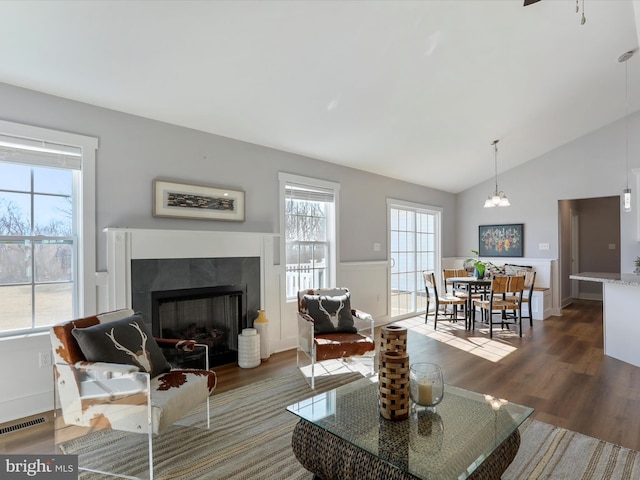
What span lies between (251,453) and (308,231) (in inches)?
111

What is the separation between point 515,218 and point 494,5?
5.14 meters

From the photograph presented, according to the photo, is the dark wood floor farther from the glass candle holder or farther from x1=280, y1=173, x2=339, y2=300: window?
the glass candle holder

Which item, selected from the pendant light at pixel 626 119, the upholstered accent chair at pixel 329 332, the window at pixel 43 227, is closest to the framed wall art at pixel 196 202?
the window at pixel 43 227

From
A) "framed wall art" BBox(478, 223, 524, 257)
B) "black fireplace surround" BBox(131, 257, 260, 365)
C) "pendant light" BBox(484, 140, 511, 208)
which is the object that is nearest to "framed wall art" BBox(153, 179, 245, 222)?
"black fireplace surround" BBox(131, 257, 260, 365)

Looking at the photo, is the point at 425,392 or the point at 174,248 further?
the point at 174,248

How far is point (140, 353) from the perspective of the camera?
221 centimetres

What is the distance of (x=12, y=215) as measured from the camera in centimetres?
262

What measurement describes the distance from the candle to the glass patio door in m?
3.93

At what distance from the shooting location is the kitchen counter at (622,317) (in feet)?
12.3

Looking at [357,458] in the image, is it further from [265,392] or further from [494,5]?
[494,5]

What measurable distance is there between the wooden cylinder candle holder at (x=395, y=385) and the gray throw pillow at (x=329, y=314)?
1704mm

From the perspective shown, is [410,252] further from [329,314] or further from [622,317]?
[329,314]

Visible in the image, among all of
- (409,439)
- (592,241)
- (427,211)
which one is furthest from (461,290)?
(409,439)

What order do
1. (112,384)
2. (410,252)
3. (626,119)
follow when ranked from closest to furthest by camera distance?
(112,384) < (626,119) < (410,252)
